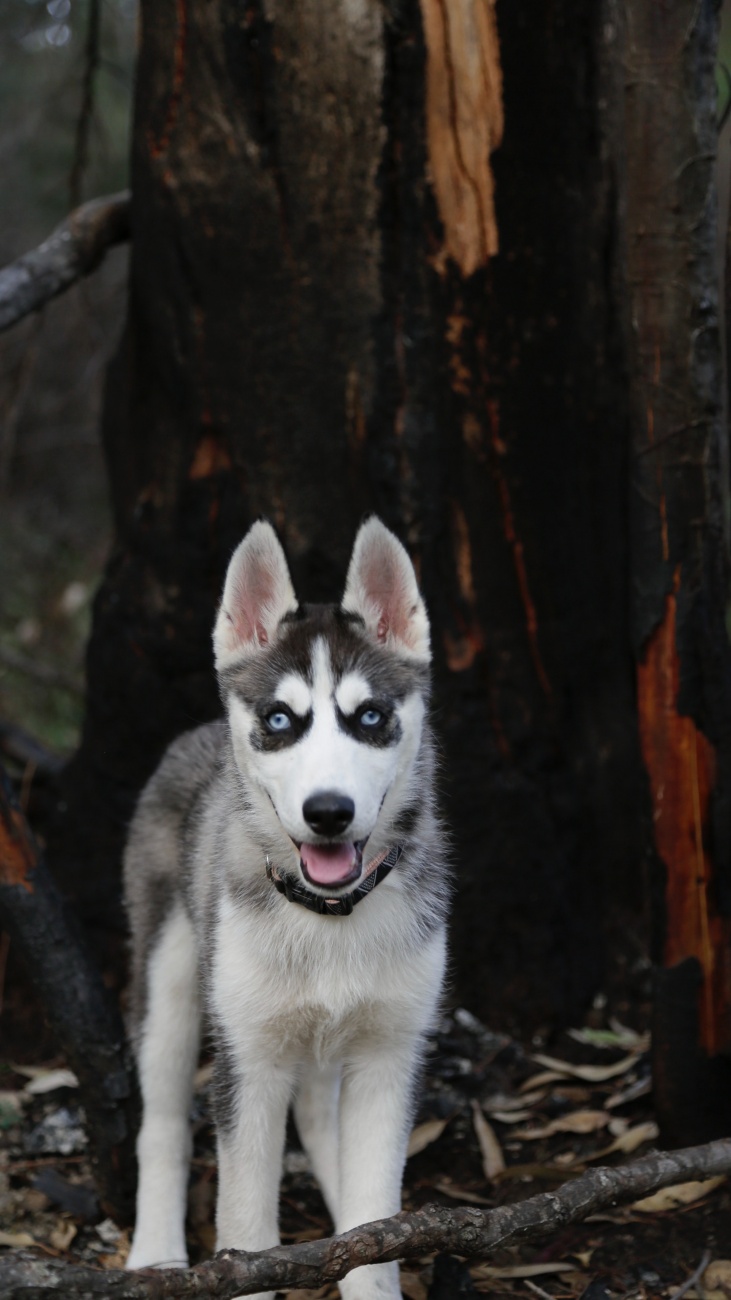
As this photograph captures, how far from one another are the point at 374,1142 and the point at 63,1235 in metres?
1.25

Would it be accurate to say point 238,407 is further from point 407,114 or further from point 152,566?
point 407,114

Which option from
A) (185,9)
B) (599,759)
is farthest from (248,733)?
(185,9)

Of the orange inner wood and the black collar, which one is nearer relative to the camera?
the black collar

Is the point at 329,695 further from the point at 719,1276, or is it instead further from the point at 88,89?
the point at 88,89

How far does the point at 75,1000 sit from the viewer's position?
4.02 metres

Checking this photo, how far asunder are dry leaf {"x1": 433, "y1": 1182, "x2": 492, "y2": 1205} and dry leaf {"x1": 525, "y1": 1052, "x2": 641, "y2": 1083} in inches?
27.8

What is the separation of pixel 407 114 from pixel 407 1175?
365cm

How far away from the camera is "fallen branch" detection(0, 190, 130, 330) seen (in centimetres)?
492

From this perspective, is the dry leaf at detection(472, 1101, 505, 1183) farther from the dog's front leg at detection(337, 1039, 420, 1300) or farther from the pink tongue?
the pink tongue

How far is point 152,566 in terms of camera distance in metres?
5.20

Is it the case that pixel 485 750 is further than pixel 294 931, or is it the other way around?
pixel 485 750

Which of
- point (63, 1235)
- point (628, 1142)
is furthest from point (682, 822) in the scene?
point (63, 1235)

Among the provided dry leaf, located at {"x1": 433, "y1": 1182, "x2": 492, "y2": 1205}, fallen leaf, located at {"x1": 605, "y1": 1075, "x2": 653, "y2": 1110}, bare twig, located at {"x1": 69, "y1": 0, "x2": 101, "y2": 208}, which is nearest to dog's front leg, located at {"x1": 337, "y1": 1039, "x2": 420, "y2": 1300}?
dry leaf, located at {"x1": 433, "y1": 1182, "x2": 492, "y2": 1205}

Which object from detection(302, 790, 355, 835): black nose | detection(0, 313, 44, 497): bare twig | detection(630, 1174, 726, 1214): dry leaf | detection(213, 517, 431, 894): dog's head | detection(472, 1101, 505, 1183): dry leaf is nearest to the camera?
detection(302, 790, 355, 835): black nose
